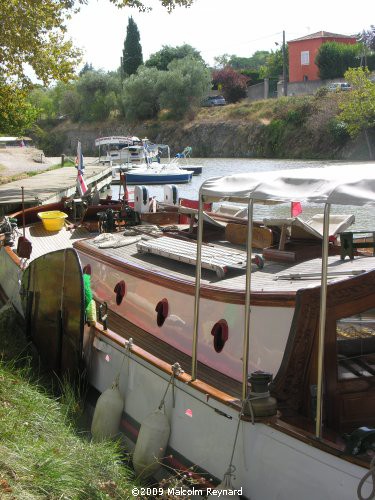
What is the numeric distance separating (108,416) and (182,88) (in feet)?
199

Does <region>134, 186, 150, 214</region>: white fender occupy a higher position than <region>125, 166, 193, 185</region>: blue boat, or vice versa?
<region>134, 186, 150, 214</region>: white fender

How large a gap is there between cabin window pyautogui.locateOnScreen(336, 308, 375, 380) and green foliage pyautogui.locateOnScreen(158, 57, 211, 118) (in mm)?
60760

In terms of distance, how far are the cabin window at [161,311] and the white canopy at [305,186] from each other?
2.24m

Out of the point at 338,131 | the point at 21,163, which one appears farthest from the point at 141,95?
the point at 21,163

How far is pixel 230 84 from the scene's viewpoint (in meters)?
76.4

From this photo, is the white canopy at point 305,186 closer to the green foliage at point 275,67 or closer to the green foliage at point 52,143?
the green foliage at point 52,143

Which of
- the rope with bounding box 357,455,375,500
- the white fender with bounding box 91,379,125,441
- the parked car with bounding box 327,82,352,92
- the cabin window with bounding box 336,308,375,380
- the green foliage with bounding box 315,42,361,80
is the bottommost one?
the white fender with bounding box 91,379,125,441

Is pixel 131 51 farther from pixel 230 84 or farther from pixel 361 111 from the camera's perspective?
pixel 361 111

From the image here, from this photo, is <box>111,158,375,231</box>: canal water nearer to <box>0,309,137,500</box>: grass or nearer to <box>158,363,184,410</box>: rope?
<box>0,309,137,500</box>: grass

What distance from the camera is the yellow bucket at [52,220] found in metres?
12.3

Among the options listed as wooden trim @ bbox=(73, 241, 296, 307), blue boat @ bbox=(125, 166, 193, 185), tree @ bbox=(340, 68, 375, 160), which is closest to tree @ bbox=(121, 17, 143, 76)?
tree @ bbox=(340, 68, 375, 160)

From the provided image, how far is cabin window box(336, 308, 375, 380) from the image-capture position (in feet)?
18.0

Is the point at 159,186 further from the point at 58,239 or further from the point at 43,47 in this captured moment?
the point at 58,239

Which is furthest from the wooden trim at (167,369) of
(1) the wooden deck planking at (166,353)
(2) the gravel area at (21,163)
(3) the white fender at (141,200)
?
(2) the gravel area at (21,163)
